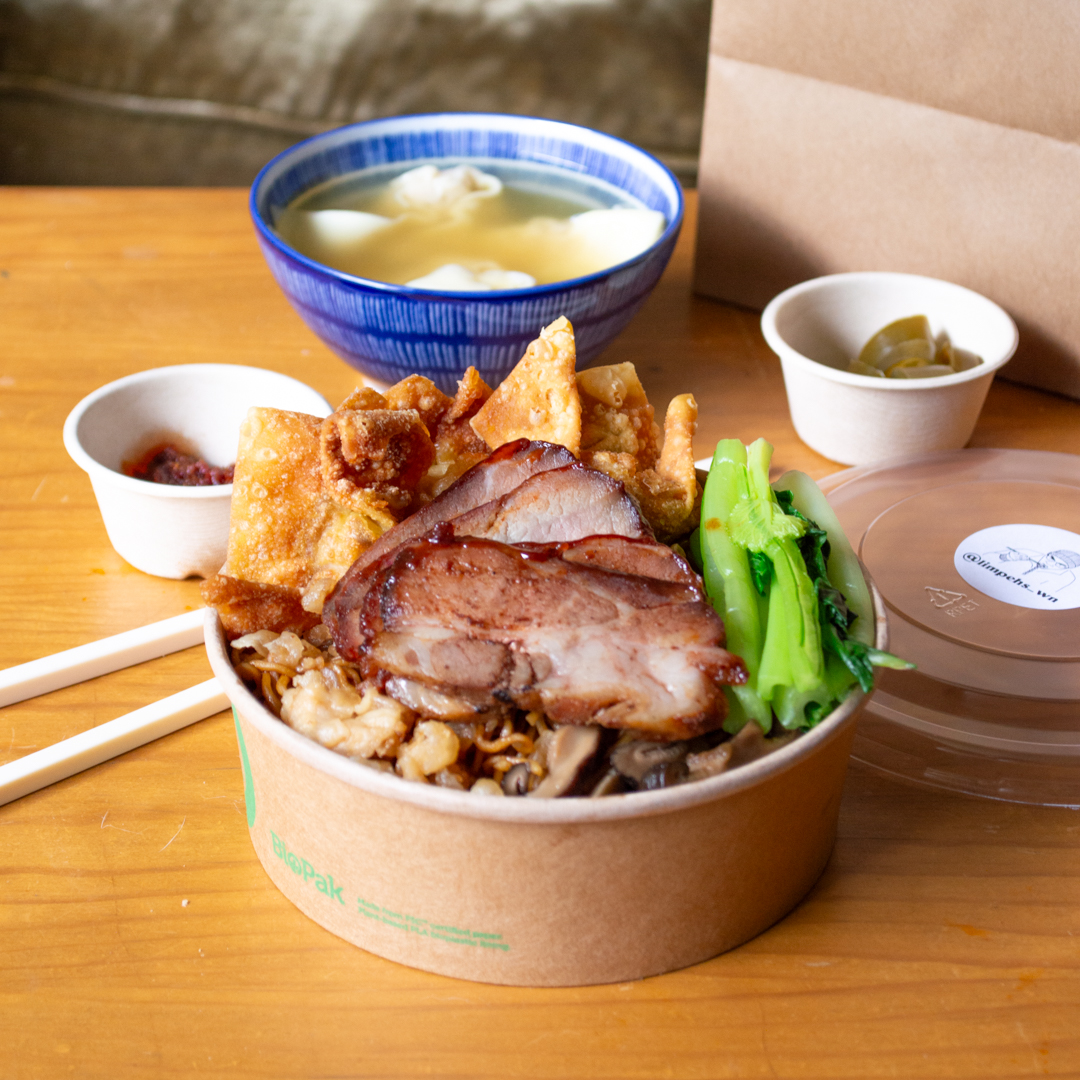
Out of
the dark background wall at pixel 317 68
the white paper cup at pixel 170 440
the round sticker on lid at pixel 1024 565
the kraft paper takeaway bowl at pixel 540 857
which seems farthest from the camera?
the dark background wall at pixel 317 68

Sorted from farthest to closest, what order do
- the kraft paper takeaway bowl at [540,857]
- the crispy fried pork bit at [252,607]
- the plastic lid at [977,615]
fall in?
1. the plastic lid at [977,615]
2. the crispy fried pork bit at [252,607]
3. the kraft paper takeaway bowl at [540,857]

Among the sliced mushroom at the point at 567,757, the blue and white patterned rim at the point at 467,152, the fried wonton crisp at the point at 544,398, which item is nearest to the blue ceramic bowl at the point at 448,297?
the blue and white patterned rim at the point at 467,152

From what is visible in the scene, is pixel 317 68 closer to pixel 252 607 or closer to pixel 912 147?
pixel 912 147

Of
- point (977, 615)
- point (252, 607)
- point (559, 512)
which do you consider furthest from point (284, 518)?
point (977, 615)

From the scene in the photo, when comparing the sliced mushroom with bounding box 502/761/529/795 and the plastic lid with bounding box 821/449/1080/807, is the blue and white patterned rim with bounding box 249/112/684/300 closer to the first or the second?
the plastic lid with bounding box 821/449/1080/807

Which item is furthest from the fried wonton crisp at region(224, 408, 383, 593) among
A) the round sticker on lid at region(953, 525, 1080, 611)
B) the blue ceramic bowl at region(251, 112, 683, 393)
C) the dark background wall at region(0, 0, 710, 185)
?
the dark background wall at region(0, 0, 710, 185)

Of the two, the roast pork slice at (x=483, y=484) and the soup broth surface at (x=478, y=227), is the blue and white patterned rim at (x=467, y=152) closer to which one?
the soup broth surface at (x=478, y=227)

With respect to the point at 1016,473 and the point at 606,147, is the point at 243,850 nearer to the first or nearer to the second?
the point at 1016,473
